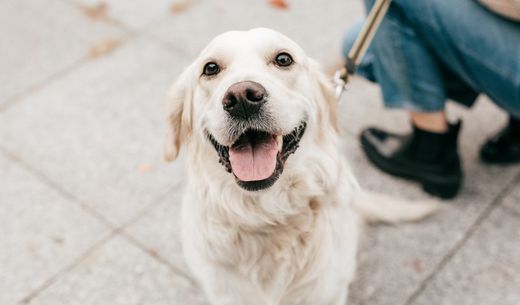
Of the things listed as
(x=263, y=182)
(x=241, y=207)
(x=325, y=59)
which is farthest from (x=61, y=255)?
(x=325, y=59)

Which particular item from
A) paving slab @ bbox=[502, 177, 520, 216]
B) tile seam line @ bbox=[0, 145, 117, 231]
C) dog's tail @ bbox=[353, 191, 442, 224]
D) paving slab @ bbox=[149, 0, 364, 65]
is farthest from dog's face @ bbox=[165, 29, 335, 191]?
paving slab @ bbox=[149, 0, 364, 65]

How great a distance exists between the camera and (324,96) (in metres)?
2.39

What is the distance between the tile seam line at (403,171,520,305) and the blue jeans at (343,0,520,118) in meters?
0.54

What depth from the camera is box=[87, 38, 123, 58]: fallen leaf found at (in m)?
4.36

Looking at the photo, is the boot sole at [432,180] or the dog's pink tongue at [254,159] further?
the boot sole at [432,180]

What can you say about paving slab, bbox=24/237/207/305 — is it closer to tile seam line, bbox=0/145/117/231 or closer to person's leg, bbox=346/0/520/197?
tile seam line, bbox=0/145/117/231

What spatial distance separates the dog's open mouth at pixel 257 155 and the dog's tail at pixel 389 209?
0.98 meters

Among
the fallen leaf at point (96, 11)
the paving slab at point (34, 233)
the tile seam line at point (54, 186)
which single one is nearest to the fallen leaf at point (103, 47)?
the fallen leaf at point (96, 11)

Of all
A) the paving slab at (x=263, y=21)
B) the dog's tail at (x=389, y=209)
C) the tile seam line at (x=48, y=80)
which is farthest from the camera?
the paving slab at (x=263, y=21)

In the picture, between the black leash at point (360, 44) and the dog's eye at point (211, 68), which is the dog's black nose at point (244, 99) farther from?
the black leash at point (360, 44)

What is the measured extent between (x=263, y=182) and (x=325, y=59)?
7.48 ft

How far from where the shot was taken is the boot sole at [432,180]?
3.11m

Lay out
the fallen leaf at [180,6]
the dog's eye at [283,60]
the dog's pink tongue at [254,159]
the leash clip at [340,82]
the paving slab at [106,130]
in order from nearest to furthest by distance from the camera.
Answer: the dog's pink tongue at [254,159]
the dog's eye at [283,60]
the leash clip at [340,82]
the paving slab at [106,130]
the fallen leaf at [180,6]

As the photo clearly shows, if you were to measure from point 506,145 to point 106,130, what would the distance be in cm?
240
